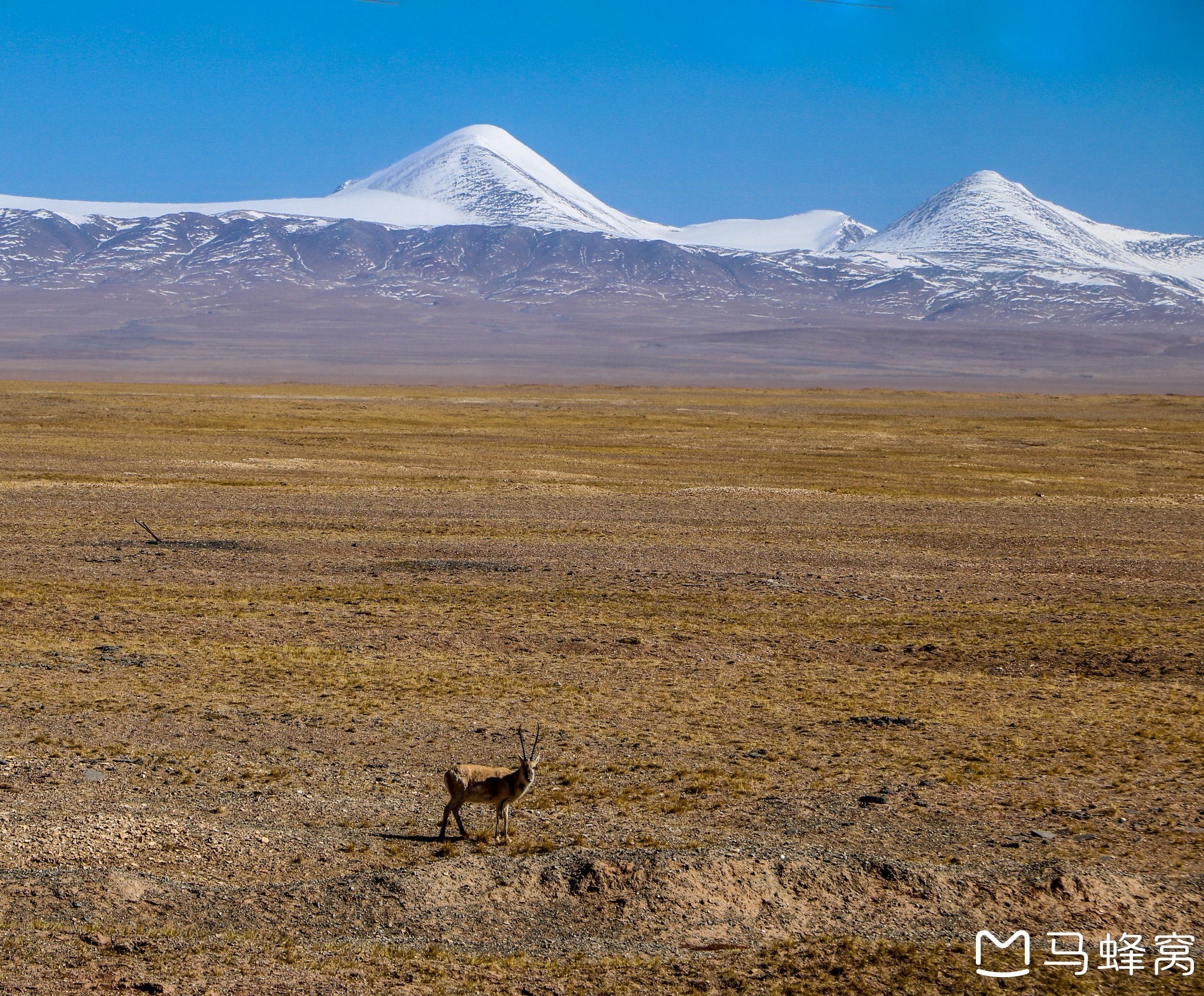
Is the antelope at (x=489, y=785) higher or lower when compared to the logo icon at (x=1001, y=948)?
higher

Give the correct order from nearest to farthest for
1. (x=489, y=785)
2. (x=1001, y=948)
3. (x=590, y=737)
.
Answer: (x=1001, y=948) → (x=489, y=785) → (x=590, y=737)

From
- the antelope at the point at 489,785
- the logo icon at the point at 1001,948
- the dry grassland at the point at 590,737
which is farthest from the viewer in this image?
the antelope at the point at 489,785

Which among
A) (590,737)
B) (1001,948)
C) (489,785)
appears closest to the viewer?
(1001,948)

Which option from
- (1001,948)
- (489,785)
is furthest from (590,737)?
(1001,948)

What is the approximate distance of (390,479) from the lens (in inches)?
1132

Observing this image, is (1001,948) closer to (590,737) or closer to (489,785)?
(489,785)

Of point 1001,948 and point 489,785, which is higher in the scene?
point 489,785

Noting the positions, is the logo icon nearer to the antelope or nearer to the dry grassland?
the dry grassland

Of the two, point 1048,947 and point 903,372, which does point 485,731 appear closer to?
point 1048,947

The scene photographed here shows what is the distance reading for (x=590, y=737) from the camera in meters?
9.82

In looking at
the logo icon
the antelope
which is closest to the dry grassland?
the logo icon

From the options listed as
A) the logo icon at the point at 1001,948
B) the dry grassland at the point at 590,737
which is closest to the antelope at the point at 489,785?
the dry grassland at the point at 590,737

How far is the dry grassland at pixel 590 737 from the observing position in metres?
6.17

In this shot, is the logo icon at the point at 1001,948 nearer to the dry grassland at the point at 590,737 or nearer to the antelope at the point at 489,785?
the dry grassland at the point at 590,737
